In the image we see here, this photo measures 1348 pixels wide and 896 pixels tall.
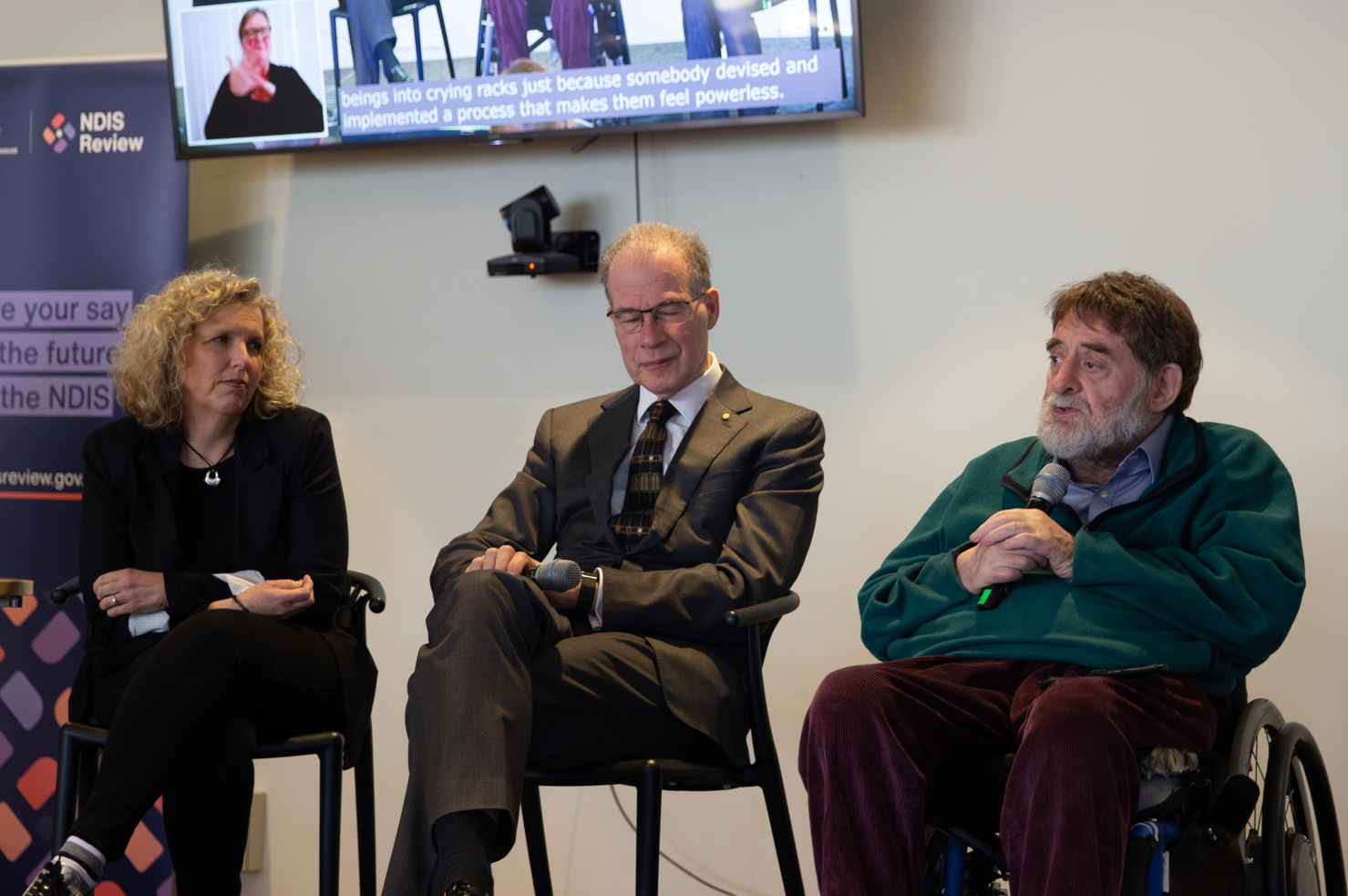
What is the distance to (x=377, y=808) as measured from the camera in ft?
11.4

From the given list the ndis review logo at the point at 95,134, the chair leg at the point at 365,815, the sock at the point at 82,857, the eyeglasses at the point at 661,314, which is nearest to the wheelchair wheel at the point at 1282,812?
the eyeglasses at the point at 661,314

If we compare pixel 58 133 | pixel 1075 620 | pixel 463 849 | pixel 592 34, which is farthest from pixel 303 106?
pixel 1075 620

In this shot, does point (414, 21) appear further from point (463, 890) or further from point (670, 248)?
point (463, 890)

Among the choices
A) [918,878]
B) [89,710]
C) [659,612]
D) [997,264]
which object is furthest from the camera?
[997,264]

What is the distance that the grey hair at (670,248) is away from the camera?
2496mm

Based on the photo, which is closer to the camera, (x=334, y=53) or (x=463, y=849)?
(x=463, y=849)

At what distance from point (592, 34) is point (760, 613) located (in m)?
1.70

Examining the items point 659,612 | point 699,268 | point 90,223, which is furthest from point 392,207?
point 659,612

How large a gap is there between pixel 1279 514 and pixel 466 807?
135 centimetres

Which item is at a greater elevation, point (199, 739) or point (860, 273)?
point (860, 273)

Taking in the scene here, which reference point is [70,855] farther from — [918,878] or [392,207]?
[392,207]

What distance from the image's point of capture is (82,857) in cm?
204

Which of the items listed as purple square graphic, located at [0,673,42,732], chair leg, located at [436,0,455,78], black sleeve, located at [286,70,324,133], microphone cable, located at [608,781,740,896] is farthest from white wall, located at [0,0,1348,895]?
purple square graphic, located at [0,673,42,732]

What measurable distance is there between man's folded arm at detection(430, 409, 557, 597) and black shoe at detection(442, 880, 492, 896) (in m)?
0.74
